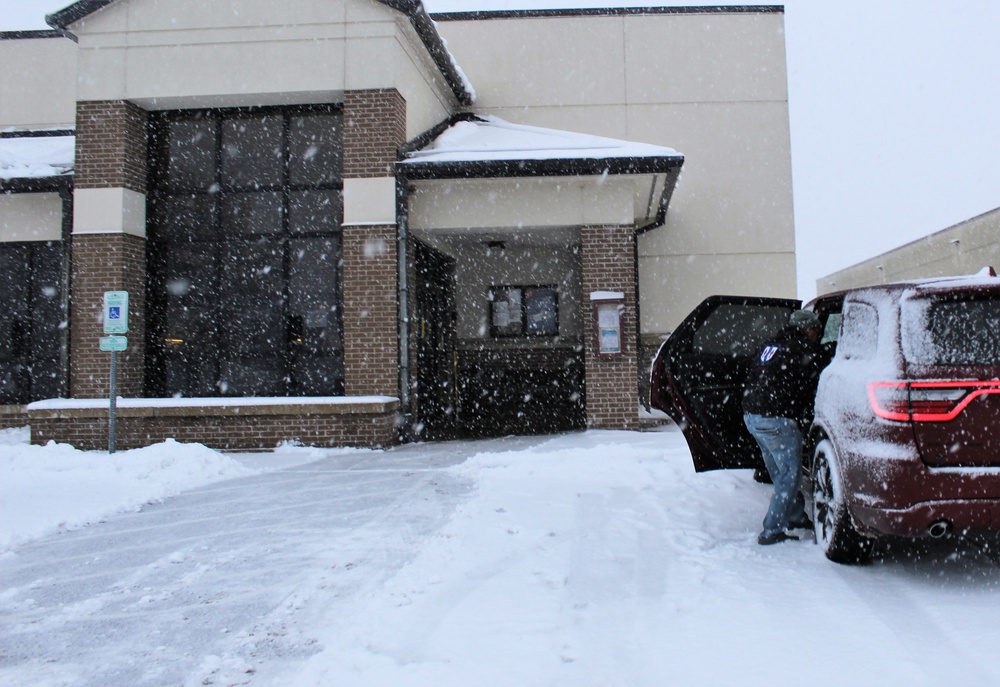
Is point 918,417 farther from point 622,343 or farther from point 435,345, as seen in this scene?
point 435,345

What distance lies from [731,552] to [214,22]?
10.5m

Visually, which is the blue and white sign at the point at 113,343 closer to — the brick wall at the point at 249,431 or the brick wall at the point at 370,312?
the brick wall at the point at 249,431

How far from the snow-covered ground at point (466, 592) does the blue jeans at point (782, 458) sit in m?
0.20

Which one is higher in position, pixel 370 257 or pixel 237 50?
pixel 237 50

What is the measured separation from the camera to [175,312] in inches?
460

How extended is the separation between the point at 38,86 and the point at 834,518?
18.3 m

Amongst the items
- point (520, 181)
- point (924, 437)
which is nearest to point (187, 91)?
point (520, 181)

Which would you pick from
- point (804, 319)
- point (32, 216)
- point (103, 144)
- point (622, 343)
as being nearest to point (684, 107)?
point (622, 343)

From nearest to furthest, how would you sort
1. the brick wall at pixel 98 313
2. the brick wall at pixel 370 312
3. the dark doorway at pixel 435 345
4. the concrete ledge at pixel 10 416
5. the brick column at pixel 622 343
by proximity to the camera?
the brick wall at pixel 370 312
the brick wall at pixel 98 313
the brick column at pixel 622 343
the dark doorway at pixel 435 345
the concrete ledge at pixel 10 416

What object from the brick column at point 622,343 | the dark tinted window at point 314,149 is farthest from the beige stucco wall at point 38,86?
the brick column at point 622,343

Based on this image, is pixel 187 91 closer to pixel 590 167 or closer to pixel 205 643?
pixel 590 167

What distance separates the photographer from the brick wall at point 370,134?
11.0m

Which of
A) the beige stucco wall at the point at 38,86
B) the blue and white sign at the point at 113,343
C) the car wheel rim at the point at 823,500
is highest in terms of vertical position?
the beige stucco wall at the point at 38,86

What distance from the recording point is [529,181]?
457 inches
